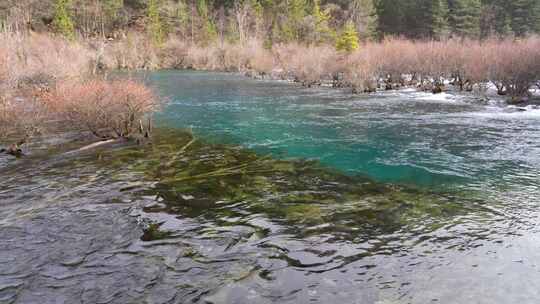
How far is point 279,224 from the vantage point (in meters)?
9.19

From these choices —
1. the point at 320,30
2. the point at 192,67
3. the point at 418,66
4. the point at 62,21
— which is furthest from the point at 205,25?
the point at 418,66

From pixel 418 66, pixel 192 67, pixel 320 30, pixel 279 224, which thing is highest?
pixel 320 30

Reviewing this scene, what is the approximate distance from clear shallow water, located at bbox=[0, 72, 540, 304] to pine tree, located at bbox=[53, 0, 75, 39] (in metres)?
53.4

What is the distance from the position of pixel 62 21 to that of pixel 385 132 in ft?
190

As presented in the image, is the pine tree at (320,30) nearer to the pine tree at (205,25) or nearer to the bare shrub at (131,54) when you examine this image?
the pine tree at (205,25)

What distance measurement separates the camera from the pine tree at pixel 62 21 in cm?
6238

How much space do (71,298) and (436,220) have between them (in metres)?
6.86

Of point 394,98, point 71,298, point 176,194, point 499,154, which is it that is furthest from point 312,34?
point 71,298

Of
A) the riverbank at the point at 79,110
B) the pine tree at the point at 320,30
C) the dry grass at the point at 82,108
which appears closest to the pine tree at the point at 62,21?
the pine tree at the point at 320,30

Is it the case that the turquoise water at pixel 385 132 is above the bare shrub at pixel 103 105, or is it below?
below

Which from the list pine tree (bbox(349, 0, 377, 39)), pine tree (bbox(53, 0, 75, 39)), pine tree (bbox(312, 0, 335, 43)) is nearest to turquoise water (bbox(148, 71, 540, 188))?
pine tree (bbox(312, 0, 335, 43))

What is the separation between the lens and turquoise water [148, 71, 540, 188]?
13.1 meters

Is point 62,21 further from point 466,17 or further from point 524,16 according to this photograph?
Result: point 524,16

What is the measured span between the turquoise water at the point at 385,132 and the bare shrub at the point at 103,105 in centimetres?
328
